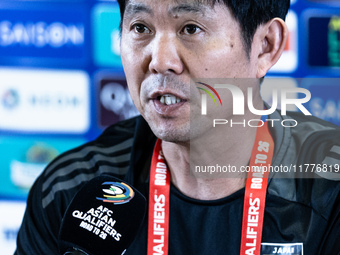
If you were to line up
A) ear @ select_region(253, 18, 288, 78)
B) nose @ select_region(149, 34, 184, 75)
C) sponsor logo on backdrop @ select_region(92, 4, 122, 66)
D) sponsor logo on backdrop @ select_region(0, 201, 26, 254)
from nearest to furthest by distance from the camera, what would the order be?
nose @ select_region(149, 34, 184, 75), ear @ select_region(253, 18, 288, 78), sponsor logo on backdrop @ select_region(92, 4, 122, 66), sponsor logo on backdrop @ select_region(0, 201, 26, 254)

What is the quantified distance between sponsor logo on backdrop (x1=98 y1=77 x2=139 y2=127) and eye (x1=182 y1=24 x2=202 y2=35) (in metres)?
1.14

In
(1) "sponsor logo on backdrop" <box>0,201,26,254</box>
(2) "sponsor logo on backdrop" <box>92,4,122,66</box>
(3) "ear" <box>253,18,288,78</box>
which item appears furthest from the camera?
(1) "sponsor logo on backdrop" <box>0,201,26,254</box>

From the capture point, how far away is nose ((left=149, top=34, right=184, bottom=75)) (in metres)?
0.93

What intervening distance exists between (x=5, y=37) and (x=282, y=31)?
4.62ft

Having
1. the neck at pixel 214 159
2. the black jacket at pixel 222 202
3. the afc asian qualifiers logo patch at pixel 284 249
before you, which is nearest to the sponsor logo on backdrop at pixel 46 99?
the black jacket at pixel 222 202

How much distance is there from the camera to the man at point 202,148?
96 centimetres

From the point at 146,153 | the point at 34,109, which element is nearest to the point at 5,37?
the point at 34,109

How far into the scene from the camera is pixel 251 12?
3.35 ft

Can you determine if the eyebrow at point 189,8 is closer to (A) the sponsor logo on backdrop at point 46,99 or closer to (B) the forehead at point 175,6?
(B) the forehead at point 175,6

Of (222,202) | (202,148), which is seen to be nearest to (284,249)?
(222,202)

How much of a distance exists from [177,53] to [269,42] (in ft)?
0.83

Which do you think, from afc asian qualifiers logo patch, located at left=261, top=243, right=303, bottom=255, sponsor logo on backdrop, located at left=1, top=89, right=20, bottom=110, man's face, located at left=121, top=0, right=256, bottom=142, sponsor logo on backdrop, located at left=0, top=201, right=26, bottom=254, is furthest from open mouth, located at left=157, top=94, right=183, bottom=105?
sponsor logo on backdrop, located at left=0, top=201, right=26, bottom=254

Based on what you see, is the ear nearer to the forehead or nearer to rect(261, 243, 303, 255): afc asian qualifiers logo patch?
the forehead

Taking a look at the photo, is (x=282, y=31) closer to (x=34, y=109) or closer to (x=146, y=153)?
(x=146, y=153)
